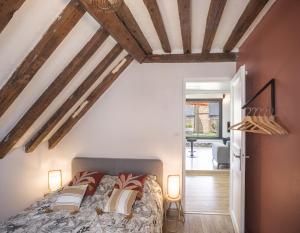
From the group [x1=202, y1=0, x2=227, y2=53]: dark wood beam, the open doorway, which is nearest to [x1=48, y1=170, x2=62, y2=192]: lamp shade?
the open doorway

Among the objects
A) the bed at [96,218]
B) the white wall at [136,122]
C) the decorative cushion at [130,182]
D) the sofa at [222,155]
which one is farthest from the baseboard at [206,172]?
the decorative cushion at [130,182]

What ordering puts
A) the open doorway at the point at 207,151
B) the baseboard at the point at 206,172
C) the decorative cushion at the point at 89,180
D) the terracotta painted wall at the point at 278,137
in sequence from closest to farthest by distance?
the terracotta painted wall at the point at 278,137, the decorative cushion at the point at 89,180, the open doorway at the point at 207,151, the baseboard at the point at 206,172

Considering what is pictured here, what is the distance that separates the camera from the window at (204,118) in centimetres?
A: 929

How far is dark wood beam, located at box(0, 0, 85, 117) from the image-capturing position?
1.79m

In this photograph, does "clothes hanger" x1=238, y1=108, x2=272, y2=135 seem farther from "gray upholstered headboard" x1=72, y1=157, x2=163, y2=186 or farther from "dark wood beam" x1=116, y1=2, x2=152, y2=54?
"gray upholstered headboard" x1=72, y1=157, x2=163, y2=186

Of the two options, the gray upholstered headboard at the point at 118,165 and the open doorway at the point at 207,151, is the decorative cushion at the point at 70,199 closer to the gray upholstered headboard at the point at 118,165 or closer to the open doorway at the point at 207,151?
the gray upholstered headboard at the point at 118,165

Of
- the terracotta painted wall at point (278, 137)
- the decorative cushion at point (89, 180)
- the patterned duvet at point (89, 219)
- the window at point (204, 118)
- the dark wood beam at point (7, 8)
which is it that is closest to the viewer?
the dark wood beam at point (7, 8)

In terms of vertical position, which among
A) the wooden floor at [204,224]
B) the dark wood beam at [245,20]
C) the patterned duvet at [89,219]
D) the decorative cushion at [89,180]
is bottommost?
the wooden floor at [204,224]

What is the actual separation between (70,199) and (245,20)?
277 cm

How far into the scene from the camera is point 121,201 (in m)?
2.66

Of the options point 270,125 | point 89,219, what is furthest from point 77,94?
point 270,125

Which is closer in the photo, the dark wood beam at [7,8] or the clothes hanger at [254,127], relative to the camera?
the dark wood beam at [7,8]

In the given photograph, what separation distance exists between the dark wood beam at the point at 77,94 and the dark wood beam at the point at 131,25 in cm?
30

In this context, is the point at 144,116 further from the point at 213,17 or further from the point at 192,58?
the point at 213,17
